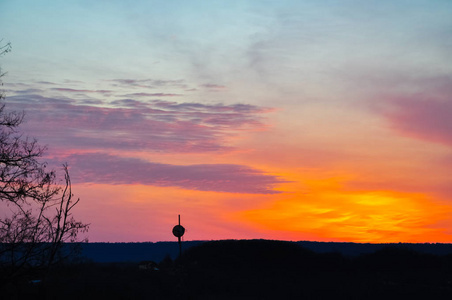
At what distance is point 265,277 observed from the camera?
145 ft

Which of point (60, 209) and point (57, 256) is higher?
point (60, 209)

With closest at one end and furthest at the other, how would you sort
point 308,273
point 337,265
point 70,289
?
point 70,289 < point 308,273 < point 337,265

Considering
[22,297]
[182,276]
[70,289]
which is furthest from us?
[182,276]

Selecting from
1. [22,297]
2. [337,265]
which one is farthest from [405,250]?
[22,297]

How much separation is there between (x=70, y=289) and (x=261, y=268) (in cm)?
2582

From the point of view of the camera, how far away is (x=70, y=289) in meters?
24.7

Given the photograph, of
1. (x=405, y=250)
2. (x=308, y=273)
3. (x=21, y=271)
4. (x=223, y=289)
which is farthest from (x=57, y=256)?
(x=405, y=250)

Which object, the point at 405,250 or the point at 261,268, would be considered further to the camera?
the point at 405,250

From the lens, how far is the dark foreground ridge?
93.1ft

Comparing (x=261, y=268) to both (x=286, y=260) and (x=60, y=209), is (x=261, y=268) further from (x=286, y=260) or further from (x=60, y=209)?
(x=60, y=209)

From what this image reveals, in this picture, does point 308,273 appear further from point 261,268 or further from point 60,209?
point 60,209

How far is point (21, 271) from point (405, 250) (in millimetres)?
48428

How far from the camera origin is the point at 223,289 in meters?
37.7

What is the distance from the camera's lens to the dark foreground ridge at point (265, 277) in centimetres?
2839
